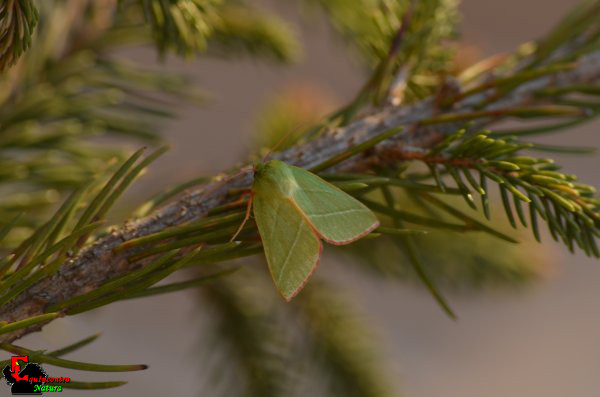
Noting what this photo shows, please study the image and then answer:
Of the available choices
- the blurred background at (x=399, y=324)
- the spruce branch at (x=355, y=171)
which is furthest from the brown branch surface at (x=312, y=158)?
the blurred background at (x=399, y=324)

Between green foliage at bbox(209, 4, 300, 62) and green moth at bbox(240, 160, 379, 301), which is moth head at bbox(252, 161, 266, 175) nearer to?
green moth at bbox(240, 160, 379, 301)

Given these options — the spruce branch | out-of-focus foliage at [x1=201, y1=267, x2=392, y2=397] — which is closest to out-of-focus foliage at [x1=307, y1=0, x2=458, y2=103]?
the spruce branch

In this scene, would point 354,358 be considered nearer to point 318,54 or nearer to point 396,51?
point 396,51

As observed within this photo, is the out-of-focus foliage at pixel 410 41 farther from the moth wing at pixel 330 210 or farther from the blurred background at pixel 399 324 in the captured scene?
the blurred background at pixel 399 324

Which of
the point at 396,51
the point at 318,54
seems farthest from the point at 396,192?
the point at 318,54

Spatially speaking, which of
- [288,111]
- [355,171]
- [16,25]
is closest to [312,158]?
[355,171]
